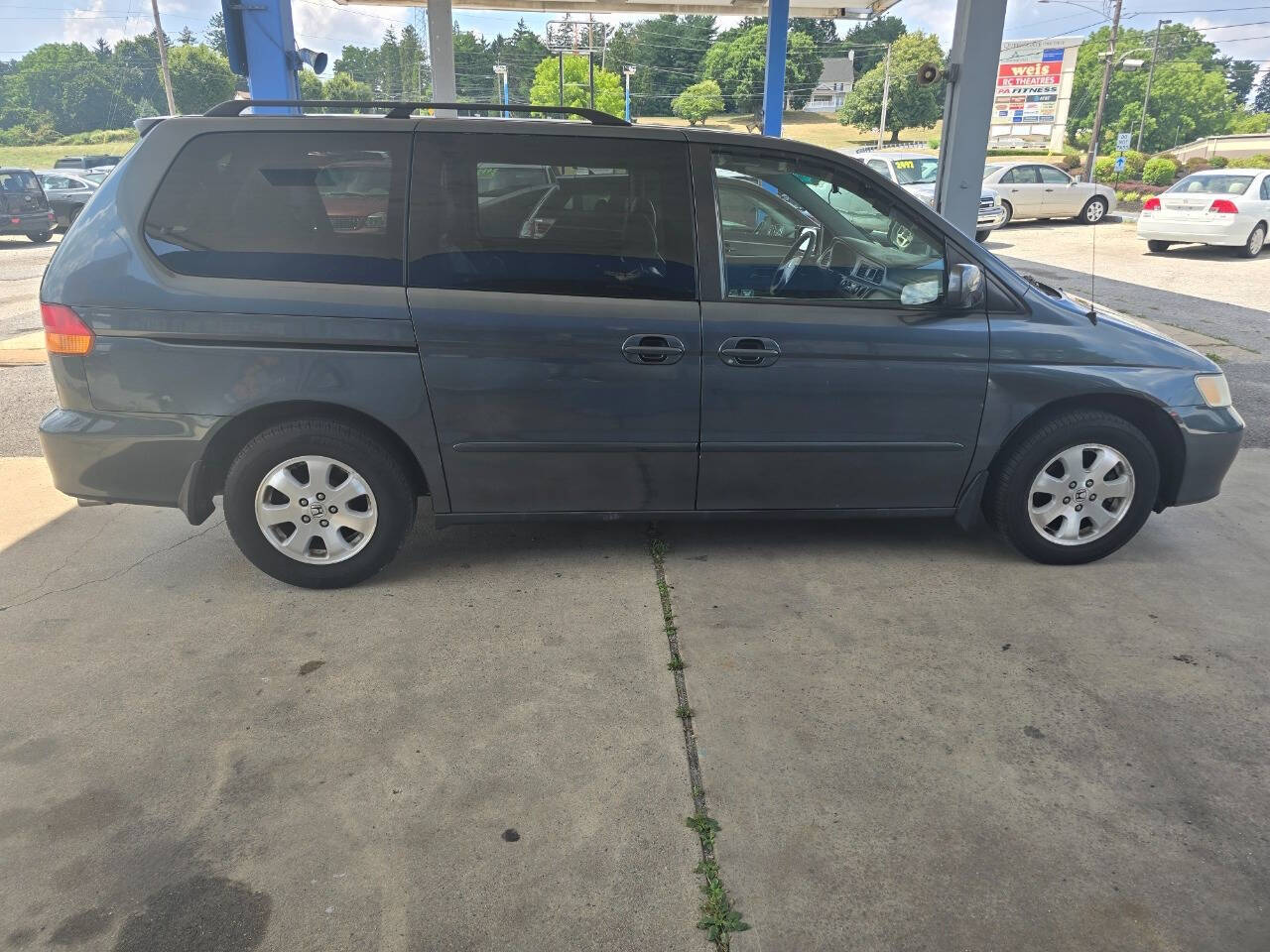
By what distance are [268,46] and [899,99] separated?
3458 inches

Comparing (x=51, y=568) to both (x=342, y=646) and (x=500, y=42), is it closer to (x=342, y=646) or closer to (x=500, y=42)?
(x=342, y=646)

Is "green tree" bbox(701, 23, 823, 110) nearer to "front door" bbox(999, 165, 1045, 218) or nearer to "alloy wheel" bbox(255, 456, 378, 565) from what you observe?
"front door" bbox(999, 165, 1045, 218)

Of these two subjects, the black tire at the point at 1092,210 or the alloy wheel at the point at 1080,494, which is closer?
the alloy wheel at the point at 1080,494

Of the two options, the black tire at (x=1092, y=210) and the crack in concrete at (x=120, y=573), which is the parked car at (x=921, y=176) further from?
the crack in concrete at (x=120, y=573)

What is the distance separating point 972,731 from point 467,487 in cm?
212

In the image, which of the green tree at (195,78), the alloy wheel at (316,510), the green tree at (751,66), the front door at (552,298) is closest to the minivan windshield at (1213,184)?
the front door at (552,298)

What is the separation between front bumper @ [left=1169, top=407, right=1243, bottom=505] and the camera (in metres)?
4.03

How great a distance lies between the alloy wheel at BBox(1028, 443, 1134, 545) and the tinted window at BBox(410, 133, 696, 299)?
5.90 ft

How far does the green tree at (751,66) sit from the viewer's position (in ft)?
291

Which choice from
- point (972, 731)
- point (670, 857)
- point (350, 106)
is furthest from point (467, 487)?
point (972, 731)

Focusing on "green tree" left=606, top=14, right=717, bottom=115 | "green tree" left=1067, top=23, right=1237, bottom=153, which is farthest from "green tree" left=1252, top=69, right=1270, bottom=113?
"green tree" left=606, top=14, right=717, bottom=115

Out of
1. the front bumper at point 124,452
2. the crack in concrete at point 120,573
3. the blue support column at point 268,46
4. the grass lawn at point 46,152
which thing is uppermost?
the blue support column at point 268,46

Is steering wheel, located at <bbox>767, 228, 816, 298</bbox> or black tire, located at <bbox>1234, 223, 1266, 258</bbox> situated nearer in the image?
steering wheel, located at <bbox>767, 228, 816, 298</bbox>

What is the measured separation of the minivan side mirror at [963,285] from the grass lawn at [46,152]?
67.0 m
